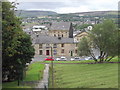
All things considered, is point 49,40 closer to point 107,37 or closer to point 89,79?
point 107,37

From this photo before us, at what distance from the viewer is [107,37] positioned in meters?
41.2

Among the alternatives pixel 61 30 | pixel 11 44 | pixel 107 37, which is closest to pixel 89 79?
pixel 11 44

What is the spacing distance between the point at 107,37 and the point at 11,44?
928 inches

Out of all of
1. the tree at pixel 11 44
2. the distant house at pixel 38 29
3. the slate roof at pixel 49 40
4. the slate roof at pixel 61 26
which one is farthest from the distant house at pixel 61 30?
the tree at pixel 11 44

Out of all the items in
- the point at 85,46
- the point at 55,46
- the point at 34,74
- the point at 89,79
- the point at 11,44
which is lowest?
the point at 34,74

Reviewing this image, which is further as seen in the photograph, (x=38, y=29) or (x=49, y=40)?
(x=38, y=29)

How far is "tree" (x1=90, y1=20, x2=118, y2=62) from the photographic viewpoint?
1574 inches

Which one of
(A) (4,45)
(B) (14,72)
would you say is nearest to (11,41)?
(A) (4,45)

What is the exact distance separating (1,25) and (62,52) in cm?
4959

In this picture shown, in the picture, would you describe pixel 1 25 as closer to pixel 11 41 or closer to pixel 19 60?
pixel 11 41

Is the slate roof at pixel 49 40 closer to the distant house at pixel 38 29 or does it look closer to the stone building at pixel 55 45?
the stone building at pixel 55 45

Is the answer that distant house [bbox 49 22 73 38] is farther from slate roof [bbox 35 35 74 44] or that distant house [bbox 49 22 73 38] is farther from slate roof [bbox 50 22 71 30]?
slate roof [bbox 35 35 74 44]

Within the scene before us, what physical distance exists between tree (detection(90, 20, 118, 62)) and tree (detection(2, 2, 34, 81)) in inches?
649

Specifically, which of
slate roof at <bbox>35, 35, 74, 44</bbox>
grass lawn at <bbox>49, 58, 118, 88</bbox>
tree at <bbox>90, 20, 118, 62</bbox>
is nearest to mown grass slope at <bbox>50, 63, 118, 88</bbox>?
grass lawn at <bbox>49, 58, 118, 88</bbox>
